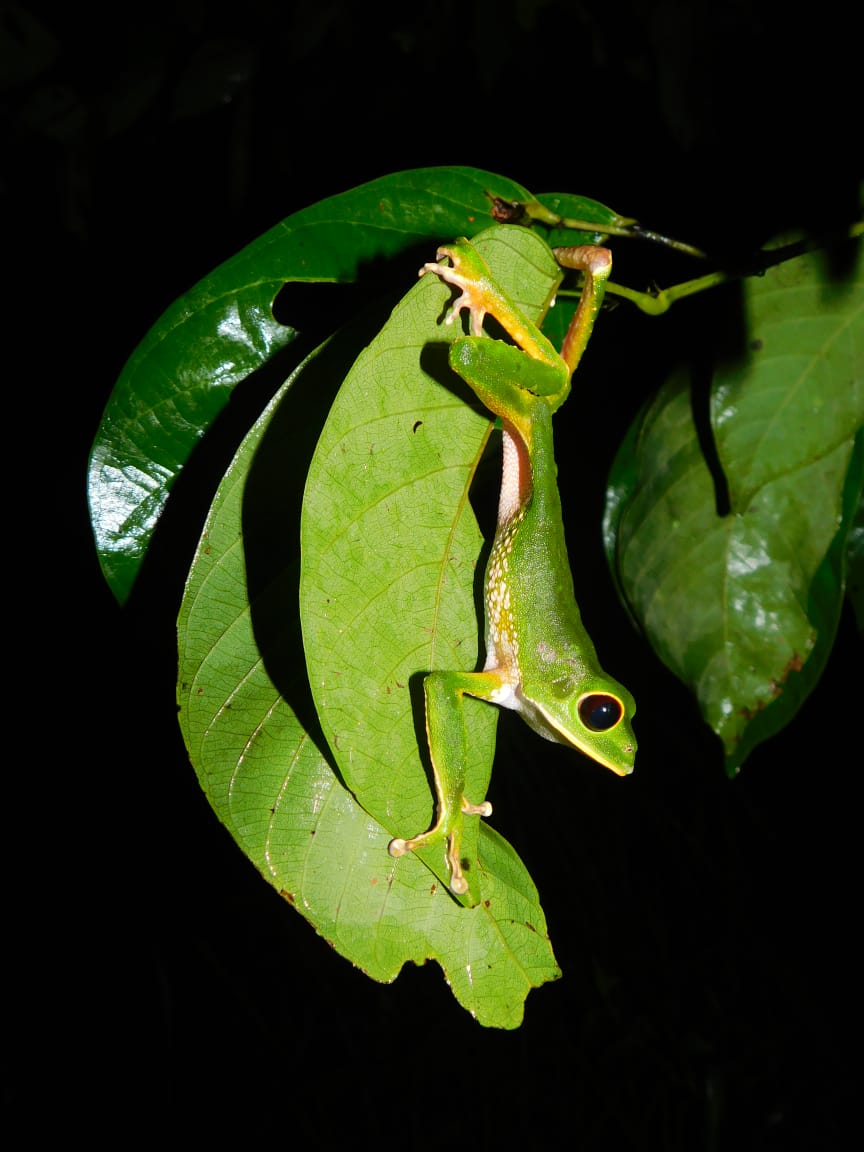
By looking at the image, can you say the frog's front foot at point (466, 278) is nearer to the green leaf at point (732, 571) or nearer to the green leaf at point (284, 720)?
the green leaf at point (284, 720)

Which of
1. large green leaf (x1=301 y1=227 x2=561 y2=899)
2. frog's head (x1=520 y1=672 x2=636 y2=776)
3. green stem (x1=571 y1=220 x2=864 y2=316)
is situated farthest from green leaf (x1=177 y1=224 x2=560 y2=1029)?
green stem (x1=571 y1=220 x2=864 y2=316)

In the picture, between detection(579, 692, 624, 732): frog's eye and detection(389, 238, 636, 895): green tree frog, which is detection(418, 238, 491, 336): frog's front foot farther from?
detection(579, 692, 624, 732): frog's eye

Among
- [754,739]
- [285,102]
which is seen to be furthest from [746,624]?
[285,102]

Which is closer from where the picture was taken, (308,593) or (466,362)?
(308,593)

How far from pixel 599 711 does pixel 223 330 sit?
0.69m

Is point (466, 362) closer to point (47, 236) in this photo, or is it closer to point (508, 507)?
point (508, 507)

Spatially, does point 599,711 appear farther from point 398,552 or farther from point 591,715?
point 398,552

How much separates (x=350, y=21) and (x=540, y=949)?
9.24 feet

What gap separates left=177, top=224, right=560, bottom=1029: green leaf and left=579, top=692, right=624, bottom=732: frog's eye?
0.14 m

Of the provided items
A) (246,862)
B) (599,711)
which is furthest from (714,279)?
(246,862)

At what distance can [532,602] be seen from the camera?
1136mm

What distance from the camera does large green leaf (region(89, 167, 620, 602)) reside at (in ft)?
3.84

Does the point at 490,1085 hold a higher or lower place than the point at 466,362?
lower

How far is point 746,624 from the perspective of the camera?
59.9 inches
